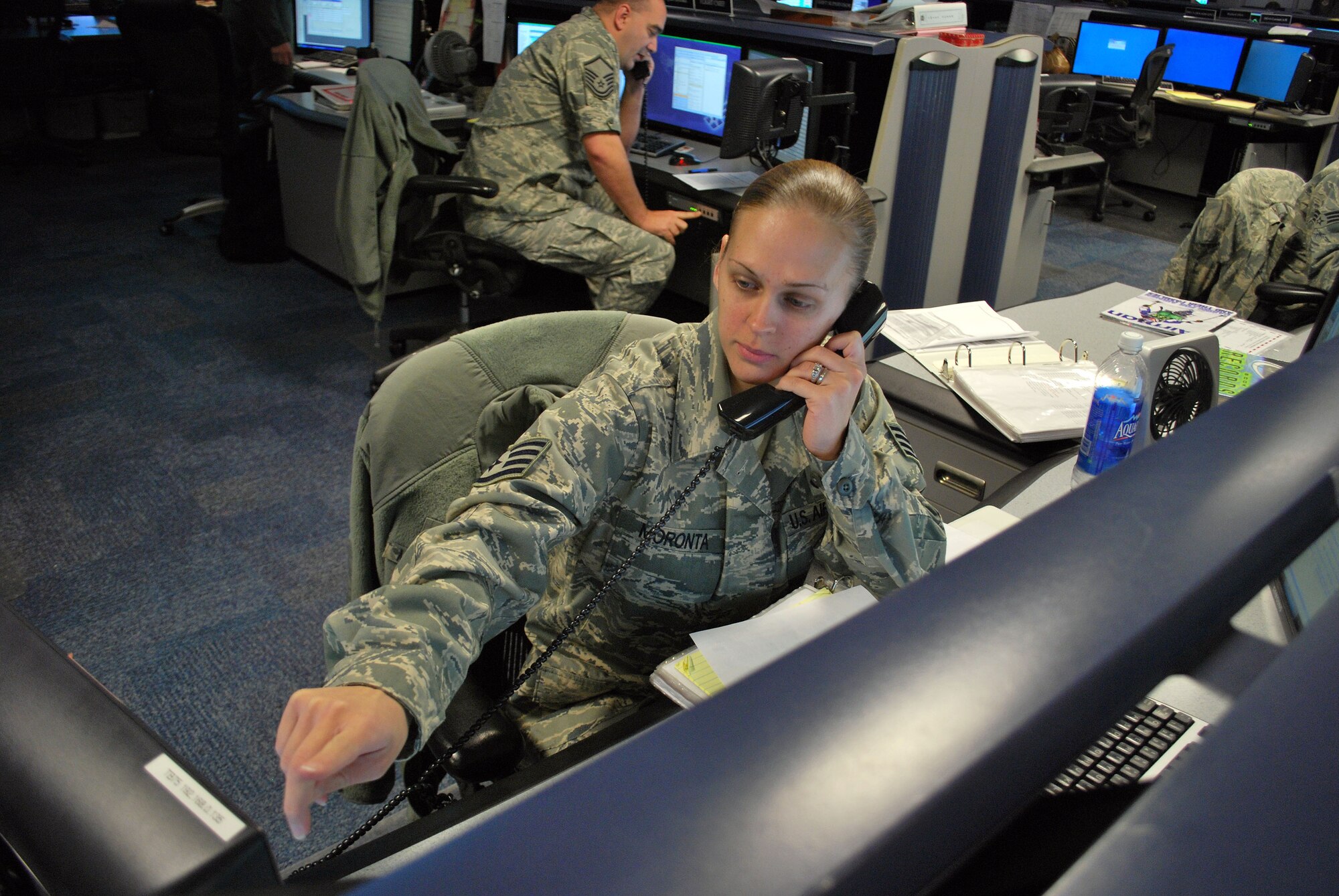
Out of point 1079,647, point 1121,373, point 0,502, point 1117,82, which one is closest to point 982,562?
point 1079,647

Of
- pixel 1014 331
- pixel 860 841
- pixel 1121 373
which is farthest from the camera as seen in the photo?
pixel 1014 331

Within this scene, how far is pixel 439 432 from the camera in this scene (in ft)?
4.00

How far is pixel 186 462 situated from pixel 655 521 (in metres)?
2.19

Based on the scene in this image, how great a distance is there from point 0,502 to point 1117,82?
6.06 m

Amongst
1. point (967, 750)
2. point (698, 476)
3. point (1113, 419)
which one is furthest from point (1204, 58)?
point (967, 750)

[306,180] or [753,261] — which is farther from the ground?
[753,261]

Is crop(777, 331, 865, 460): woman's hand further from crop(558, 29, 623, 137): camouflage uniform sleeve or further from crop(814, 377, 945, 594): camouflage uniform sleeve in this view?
crop(558, 29, 623, 137): camouflage uniform sleeve

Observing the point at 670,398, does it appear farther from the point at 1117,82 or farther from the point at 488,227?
the point at 1117,82

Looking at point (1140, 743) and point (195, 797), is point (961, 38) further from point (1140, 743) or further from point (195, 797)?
point (195, 797)

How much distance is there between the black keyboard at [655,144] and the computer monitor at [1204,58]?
359 cm

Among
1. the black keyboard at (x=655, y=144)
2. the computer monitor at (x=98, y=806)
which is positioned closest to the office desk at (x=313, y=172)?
the black keyboard at (x=655, y=144)

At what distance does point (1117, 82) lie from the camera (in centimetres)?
582

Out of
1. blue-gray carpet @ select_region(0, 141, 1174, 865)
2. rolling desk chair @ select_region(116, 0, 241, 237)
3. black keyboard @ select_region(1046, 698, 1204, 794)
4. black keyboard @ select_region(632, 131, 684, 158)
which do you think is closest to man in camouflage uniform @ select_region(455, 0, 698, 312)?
black keyboard @ select_region(632, 131, 684, 158)

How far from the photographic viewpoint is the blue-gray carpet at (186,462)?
2.06 m
